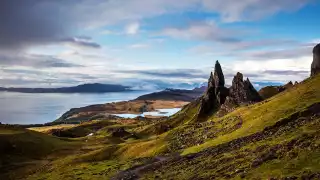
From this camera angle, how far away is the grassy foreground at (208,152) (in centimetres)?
5109

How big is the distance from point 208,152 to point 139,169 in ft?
51.3

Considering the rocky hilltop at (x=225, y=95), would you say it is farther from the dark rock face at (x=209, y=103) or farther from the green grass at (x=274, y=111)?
the green grass at (x=274, y=111)

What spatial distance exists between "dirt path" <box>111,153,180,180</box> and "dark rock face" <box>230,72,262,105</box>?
6528 centimetres

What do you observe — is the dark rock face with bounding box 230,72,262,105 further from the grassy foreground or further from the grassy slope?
the grassy slope

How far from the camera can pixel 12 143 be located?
124875 millimetres

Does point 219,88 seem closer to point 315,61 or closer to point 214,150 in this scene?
point 315,61

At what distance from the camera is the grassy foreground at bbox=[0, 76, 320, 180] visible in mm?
51094

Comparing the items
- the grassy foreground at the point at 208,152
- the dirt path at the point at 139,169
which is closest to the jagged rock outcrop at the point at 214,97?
the grassy foreground at the point at 208,152

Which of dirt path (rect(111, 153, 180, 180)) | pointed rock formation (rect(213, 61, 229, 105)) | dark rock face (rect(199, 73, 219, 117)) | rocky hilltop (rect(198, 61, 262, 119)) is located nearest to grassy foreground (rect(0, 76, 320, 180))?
dirt path (rect(111, 153, 180, 180))

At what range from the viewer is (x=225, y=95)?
16150 centimetres

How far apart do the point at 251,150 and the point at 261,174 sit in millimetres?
15525

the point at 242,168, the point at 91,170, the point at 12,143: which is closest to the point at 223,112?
the point at 91,170

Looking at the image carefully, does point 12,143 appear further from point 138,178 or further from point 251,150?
point 251,150

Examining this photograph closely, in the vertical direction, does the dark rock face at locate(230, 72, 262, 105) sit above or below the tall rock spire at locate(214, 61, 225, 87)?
below
